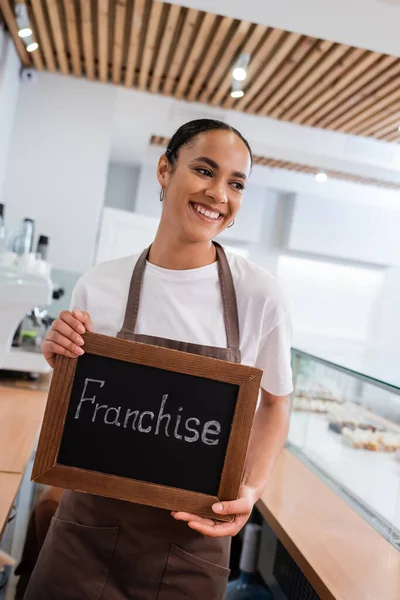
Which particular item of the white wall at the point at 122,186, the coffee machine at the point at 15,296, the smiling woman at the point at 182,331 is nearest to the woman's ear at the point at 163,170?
the smiling woman at the point at 182,331

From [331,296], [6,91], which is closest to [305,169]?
[331,296]

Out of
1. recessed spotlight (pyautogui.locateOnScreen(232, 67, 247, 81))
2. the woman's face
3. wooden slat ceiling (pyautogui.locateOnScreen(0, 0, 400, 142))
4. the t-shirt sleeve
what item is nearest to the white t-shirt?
the t-shirt sleeve

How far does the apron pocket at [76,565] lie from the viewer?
1129 millimetres

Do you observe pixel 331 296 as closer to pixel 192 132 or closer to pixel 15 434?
pixel 15 434

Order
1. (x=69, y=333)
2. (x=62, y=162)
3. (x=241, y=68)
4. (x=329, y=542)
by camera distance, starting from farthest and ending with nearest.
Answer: (x=62, y=162) < (x=241, y=68) < (x=329, y=542) < (x=69, y=333)

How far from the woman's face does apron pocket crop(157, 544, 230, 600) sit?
2.14 ft

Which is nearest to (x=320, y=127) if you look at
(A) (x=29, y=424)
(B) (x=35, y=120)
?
(B) (x=35, y=120)

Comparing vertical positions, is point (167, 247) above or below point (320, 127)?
below

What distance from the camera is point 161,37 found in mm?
3670

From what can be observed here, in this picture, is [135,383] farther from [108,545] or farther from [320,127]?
[320,127]

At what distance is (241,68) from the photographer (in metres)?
3.51

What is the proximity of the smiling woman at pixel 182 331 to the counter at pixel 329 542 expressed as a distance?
421 mm

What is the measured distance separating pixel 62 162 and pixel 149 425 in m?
3.89

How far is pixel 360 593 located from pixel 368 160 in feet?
14.8
